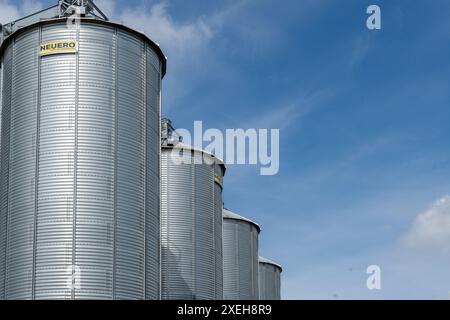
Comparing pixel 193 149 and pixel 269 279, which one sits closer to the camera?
pixel 193 149

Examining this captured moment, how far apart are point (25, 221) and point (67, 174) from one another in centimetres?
316

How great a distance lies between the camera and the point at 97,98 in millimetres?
43844

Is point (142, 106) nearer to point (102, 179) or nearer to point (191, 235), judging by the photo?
point (102, 179)

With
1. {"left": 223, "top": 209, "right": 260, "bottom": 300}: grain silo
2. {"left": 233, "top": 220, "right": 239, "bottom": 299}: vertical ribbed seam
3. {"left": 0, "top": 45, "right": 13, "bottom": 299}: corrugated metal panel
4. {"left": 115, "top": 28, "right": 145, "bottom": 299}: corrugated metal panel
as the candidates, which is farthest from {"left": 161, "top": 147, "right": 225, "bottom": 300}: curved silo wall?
{"left": 0, "top": 45, "right": 13, "bottom": 299}: corrugated metal panel

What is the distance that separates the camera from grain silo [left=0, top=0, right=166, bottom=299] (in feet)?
137

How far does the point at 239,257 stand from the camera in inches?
2953

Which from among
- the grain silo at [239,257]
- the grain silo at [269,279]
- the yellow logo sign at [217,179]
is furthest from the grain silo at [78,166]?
the grain silo at [269,279]

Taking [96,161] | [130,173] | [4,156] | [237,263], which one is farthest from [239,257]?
[96,161]

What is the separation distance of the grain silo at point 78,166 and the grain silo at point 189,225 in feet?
40.1

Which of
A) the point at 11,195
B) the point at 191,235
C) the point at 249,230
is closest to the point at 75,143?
the point at 11,195

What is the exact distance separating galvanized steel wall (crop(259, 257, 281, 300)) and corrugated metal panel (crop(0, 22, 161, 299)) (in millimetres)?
45999

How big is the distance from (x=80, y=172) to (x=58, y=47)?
23.1 feet

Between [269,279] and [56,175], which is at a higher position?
[56,175]

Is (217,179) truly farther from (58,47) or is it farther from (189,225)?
(58,47)
